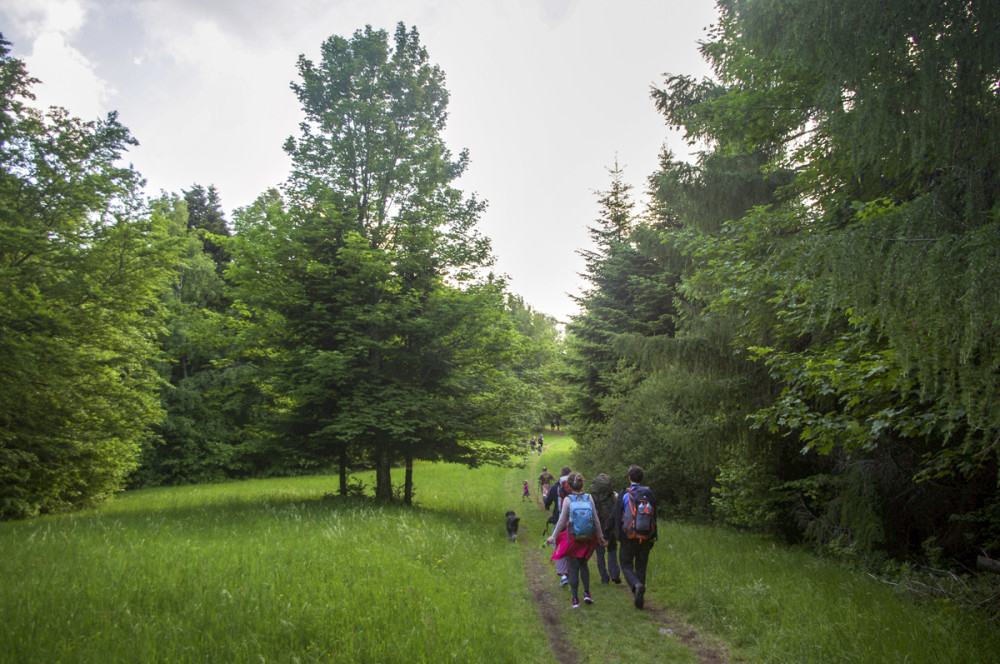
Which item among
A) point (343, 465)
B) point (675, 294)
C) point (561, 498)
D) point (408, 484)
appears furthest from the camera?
point (675, 294)

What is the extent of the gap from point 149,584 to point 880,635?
7.79 metres

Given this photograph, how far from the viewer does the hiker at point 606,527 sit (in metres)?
7.99

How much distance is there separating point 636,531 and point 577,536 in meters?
0.88

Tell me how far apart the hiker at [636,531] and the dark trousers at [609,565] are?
742 mm

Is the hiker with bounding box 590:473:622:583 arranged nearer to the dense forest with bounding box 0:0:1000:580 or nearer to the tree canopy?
the dense forest with bounding box 0:0:1000:580

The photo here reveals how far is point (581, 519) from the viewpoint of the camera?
273 inches

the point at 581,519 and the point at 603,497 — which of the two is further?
the point at 603,497

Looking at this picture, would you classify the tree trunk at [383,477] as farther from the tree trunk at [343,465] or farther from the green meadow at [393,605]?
the green meadow at [393,605]

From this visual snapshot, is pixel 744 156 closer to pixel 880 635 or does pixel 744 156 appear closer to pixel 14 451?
pixel 880 635

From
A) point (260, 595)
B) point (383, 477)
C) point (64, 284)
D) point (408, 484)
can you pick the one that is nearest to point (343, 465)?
point (383, 477)

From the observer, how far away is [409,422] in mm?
12812

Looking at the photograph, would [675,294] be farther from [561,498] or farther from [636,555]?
[636,555]

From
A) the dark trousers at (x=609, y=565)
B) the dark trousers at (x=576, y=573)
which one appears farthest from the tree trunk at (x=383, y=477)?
the dark trousers at (x=576, y=573)

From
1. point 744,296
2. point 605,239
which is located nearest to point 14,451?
point 744,296
